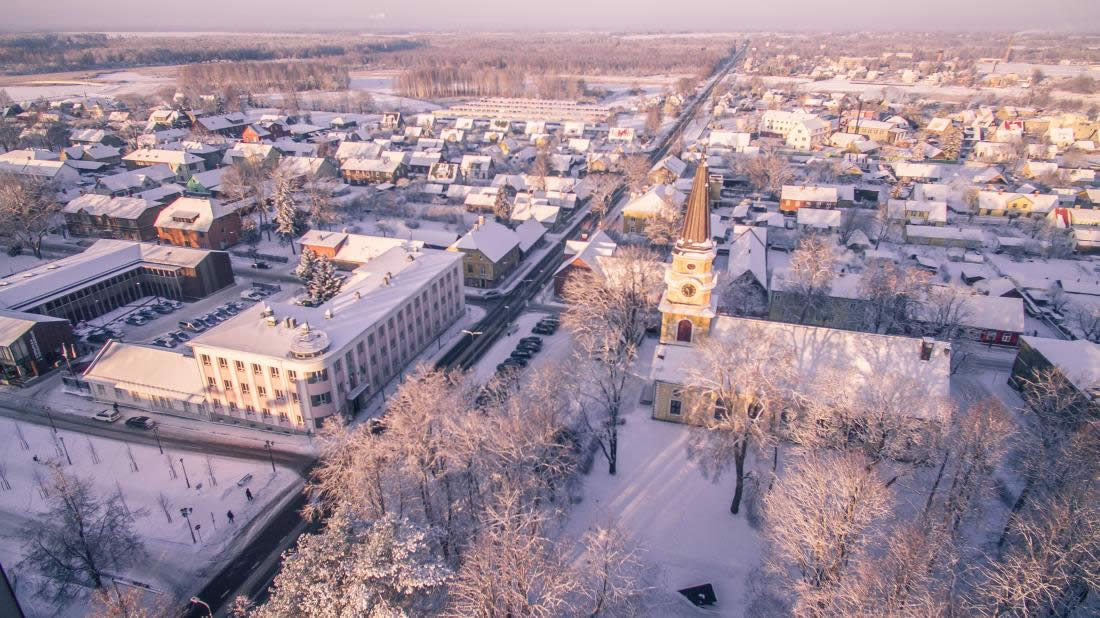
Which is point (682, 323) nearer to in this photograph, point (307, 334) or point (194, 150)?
point (307, 334)

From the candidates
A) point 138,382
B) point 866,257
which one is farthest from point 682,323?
point 138,382

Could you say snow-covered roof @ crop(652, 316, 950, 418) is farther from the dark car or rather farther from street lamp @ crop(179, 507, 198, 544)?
the dark car

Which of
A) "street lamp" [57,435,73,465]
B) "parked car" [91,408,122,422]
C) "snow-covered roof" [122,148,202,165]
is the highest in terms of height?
"snow-covered roof" [122,148,202,165]

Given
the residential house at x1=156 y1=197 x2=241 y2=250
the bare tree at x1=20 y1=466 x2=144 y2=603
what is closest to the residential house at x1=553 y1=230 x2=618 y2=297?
the bare tree at x1=20 y1=466 x2=144 y2=603

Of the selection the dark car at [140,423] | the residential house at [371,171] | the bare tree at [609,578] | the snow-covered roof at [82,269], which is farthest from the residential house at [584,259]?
the residential house at [371,171]

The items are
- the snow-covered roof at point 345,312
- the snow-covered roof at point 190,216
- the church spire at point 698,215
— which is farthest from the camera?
the snow-covered roof at point 190,216

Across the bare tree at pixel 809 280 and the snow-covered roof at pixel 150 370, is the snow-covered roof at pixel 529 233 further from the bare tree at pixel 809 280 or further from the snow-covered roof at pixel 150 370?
the snow-covered roof at pixel 150 370

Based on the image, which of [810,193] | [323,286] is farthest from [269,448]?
[810,193]
